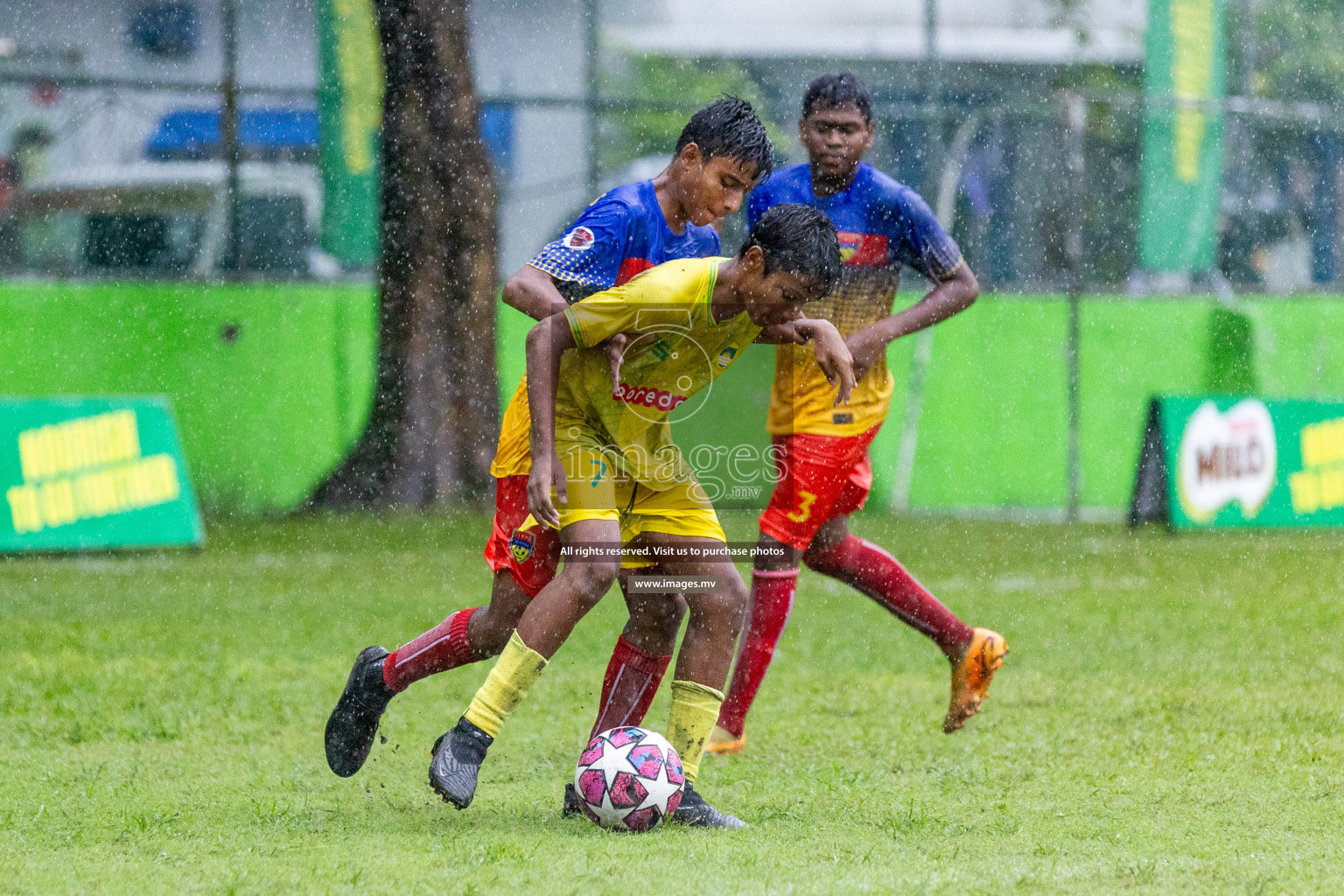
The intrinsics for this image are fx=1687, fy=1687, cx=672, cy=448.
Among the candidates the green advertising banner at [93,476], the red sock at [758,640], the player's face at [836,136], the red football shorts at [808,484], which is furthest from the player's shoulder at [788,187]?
the green advertising banner at [93,476]

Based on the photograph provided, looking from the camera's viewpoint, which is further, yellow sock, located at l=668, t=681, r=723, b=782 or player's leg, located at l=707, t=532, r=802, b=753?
player's leg, located at l=707, t=532, r=802, b=753

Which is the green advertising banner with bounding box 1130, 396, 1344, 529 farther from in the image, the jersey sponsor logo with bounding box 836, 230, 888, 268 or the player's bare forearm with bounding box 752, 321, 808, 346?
the player's bare forearm with bounding box 752, 321, 808, 346

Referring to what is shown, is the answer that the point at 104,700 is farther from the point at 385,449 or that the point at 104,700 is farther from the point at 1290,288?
the point at 1290,288

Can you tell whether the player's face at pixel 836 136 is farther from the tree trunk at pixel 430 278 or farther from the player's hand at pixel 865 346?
the tree trunk at pixel 430 278

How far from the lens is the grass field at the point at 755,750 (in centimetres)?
343

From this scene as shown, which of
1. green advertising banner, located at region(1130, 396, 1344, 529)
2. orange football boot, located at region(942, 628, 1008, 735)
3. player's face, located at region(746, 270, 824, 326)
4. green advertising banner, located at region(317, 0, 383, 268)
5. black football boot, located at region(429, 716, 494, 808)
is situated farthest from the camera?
green advertising banner, located at region(317, 0, 383, 268)

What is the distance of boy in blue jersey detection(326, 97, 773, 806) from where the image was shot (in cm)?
→ 406

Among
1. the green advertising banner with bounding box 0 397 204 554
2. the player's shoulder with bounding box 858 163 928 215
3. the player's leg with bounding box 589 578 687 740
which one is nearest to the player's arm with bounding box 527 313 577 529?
the player's leg with bounding box 589 578 687 740

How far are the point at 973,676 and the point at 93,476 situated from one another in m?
6.51

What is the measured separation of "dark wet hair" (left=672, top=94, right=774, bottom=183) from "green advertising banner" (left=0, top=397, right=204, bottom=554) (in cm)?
672

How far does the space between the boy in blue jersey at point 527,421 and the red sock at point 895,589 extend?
1.20 metres

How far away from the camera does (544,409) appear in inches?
149

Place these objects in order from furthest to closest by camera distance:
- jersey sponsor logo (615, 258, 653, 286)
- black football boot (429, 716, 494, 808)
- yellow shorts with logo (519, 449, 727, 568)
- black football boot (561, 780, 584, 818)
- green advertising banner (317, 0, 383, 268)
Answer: green advertising banner (317, 0, 383, 268) < jersey sponsor logo (615, 258, 653, 286) < black football boot (561, 780, 584, 818) < yellow shorts with logo (519, 449, 727, 568) < black football boot (429, 716, 494, 808)

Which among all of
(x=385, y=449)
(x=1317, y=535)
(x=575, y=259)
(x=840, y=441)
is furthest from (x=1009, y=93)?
(x=575, y=259)
